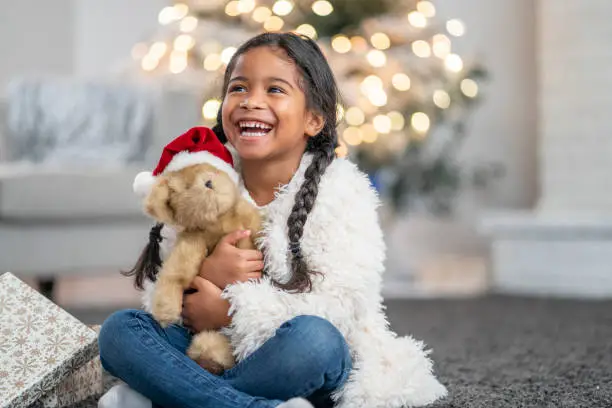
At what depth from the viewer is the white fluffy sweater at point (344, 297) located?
1057 mm

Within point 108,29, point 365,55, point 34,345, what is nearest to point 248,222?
point 34,345

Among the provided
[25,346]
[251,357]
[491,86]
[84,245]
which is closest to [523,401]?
[251,357]

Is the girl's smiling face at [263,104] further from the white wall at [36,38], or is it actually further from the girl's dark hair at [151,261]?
the white wall at [36,38]

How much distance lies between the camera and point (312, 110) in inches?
46.5

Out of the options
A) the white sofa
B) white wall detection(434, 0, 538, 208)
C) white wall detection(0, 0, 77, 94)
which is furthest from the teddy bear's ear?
→ white wall detection(0, 0, 77, 94)

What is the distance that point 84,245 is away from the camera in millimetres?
2287

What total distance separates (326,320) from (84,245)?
4.57 ft

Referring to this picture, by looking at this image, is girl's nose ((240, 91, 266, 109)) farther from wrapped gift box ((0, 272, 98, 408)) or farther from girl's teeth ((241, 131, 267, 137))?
wrapped gift box ((0, 272, 98, 408))

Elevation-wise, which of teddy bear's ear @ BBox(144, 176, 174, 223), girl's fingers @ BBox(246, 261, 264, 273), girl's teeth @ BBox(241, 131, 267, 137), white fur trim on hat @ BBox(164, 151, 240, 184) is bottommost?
girl's fingers @ BBox(246, 261, 264, 273)

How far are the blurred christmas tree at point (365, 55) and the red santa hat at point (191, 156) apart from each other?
162cm

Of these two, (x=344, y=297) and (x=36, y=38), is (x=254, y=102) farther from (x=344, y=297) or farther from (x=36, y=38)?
(x=36, y=38)

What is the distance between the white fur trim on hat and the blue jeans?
0.20 m

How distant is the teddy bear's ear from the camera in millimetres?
1028

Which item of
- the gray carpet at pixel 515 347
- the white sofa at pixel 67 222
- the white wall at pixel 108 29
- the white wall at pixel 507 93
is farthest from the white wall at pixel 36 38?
the gray carpet at pixel 515 347
